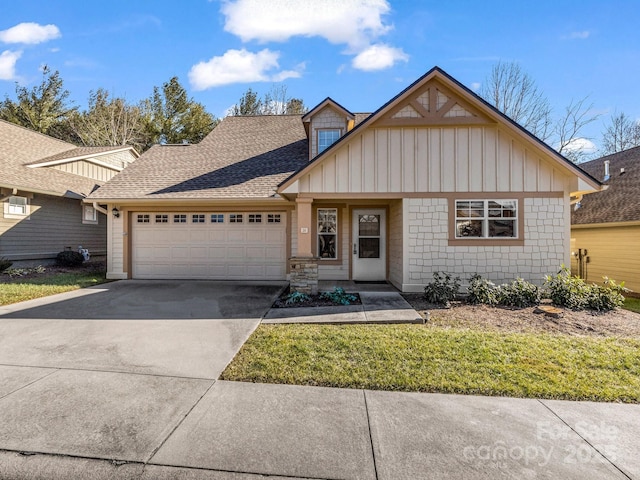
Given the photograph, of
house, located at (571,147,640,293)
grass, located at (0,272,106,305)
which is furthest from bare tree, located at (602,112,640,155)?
grass, located at (0,272,106,305)

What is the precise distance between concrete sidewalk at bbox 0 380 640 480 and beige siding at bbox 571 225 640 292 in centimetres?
903

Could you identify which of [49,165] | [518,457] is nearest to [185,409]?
[518,457]

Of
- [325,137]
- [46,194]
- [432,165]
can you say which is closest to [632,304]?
[432,165]

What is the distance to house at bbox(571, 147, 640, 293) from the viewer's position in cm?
973

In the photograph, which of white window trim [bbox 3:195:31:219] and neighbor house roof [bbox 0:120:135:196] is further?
neighbor house roof [bbox 0:120:135:196]

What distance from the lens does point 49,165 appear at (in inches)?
547

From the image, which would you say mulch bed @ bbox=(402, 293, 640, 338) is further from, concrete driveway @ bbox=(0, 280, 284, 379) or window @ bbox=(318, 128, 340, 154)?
window @ bbox=(318, 128, 340, 154)

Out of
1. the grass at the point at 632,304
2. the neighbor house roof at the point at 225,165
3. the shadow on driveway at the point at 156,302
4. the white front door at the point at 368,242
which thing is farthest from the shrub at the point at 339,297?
the grass at the point at 632,304

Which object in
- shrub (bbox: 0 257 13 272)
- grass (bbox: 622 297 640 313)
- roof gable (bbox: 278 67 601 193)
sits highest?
roof gable (bbox: 278 67 601 193)

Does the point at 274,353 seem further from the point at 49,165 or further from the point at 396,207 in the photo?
the point at 49,165

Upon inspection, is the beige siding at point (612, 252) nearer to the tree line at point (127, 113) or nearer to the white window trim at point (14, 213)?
the white window trim at point (14, 213)

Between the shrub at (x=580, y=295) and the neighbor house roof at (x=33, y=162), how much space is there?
1626cm

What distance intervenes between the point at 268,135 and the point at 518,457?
13452mm

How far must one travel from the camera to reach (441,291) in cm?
731
